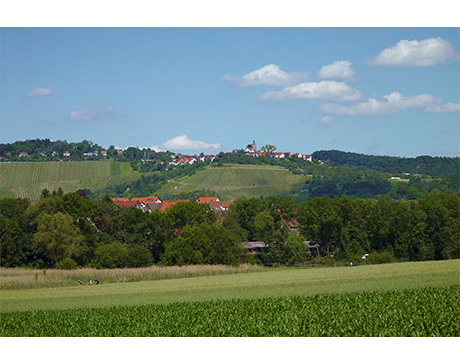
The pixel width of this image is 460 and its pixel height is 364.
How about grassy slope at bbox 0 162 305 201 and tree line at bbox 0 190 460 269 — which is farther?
grassy slope at bbox 0 162 305 201

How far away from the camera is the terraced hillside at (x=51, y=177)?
138000mm

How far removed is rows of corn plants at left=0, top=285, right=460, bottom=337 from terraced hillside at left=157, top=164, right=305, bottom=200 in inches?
5685

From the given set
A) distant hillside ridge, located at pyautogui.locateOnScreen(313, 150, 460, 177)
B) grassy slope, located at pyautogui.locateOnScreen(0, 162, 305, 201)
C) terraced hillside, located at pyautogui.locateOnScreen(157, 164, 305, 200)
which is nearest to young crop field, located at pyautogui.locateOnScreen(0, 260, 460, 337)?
distant hillside ridge, located at pyautogui.locateOnScreen(313, 150, 460, 177)

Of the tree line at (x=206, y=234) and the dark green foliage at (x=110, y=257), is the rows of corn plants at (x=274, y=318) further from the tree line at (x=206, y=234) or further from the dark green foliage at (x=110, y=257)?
the tree line at (x=206, y=234)

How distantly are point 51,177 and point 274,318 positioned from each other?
158 metres

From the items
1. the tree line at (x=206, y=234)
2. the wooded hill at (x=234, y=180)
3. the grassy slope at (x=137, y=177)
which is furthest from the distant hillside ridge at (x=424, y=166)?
the tree line at (x=206, y=234)

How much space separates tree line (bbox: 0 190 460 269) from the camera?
58.5m

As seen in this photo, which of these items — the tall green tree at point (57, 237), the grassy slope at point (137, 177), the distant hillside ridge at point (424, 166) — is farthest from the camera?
the grassy slope at point (137, 177)

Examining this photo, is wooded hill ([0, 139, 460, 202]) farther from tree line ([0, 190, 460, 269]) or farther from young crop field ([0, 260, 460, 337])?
young crop field ([0, 260, 460, 337])

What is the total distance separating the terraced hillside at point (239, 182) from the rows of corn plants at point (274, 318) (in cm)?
14439
